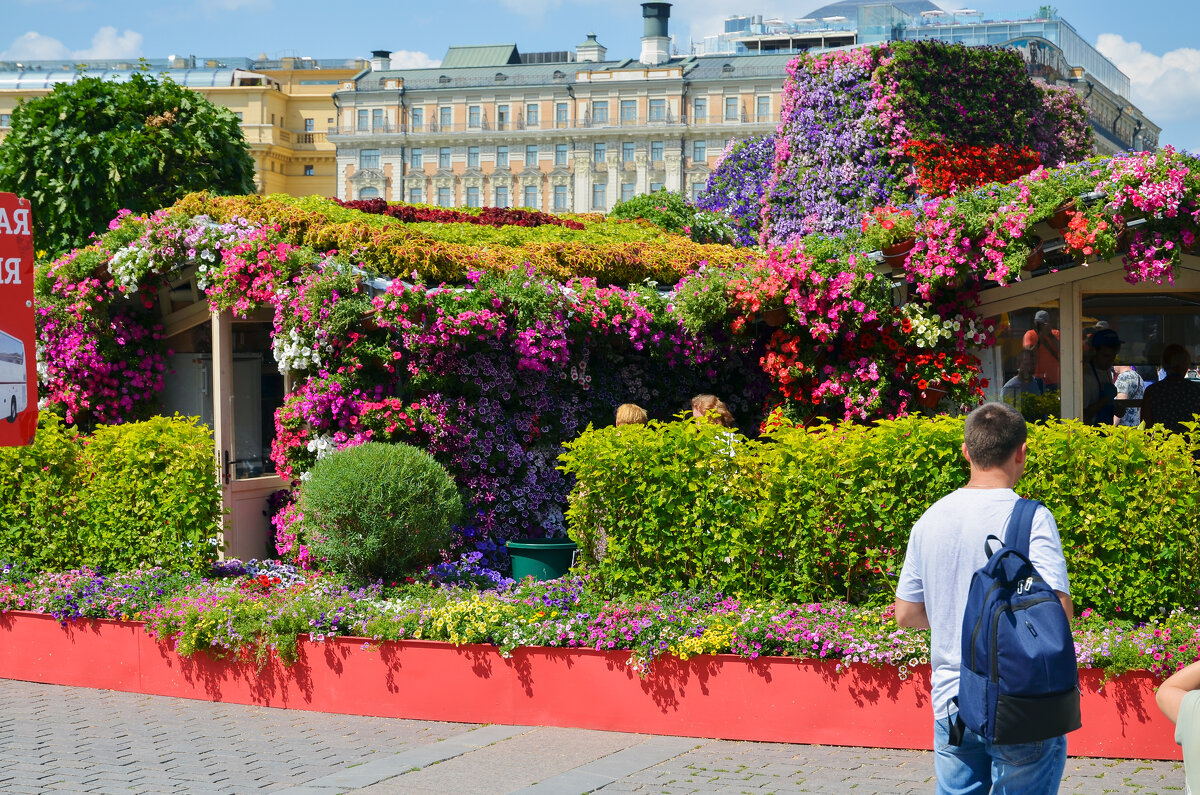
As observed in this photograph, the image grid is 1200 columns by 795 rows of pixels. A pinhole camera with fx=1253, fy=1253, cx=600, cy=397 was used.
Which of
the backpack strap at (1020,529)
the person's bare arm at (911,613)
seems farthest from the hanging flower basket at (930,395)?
the backpack strap at (1020,529)

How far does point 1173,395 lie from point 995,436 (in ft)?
22.2

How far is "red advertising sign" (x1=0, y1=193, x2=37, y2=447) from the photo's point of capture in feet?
23.4

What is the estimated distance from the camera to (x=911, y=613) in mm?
4059

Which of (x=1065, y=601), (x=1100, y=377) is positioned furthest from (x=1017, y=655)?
(x=1100, y=377)

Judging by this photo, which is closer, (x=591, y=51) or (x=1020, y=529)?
(x=1020, y=529)

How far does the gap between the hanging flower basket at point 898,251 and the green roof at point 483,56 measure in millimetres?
96993

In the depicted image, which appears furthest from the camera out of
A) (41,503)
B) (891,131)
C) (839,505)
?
(891,131)

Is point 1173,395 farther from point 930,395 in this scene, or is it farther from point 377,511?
point 377,511

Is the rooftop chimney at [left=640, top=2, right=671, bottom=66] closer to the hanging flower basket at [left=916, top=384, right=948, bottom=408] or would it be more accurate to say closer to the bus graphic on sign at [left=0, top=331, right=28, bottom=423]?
the hanging flower basket at [left=916, top=384, right=948, bottom=408]

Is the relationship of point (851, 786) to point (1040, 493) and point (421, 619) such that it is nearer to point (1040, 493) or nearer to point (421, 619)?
point (1040, 493)

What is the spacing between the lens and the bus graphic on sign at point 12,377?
7.12 meters

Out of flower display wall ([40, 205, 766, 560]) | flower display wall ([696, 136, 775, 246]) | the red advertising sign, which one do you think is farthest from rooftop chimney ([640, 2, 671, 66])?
the red advertising sign

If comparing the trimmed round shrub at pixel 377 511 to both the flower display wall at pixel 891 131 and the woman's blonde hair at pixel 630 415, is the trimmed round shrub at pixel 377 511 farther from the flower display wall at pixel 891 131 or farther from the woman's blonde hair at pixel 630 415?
the flower display wall at pixel 891 131

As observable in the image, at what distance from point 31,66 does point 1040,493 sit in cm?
12527
